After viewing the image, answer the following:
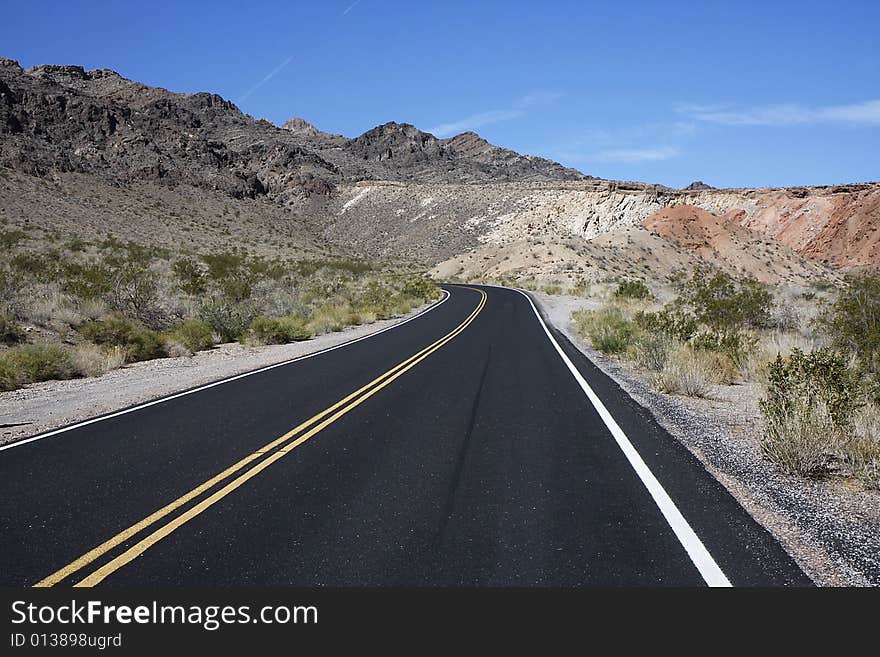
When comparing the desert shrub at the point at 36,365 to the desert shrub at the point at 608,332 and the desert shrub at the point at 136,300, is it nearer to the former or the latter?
the desert shrub at the point at 136,300

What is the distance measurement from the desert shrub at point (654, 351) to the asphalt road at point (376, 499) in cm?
339

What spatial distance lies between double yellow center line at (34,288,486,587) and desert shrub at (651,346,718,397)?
17.0ft

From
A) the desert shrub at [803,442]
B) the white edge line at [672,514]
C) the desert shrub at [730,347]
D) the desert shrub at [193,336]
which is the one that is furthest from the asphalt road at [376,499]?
the desert shrub at [193,336]

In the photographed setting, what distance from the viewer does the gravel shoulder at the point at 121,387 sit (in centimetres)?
972

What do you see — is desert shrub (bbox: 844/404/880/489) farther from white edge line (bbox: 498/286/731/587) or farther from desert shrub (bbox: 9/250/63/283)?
desert shrub (bbox: 9/250/63/283)

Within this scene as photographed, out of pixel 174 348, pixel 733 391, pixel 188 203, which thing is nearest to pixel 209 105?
pixel 188 203

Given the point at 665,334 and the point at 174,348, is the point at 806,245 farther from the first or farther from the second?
the point at 174,348

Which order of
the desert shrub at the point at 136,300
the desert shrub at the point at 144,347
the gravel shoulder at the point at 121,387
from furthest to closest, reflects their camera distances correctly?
→ the desert shrub at the point at 136,300 < the desert shrub at the point at 144,347 < the gravel shoulder at the point at 121,387

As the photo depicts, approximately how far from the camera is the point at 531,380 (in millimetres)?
12562

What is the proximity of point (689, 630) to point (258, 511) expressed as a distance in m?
3.52

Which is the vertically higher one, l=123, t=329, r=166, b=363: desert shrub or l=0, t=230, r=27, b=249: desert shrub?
l=0, t=230, r=27, b=249: desert shrub

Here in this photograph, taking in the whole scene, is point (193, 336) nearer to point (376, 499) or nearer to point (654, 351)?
point (654, 351)

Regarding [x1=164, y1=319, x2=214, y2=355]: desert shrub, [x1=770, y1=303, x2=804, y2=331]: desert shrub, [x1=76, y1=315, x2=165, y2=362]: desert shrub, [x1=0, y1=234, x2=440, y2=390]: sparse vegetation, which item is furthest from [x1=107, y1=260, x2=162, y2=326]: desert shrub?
[x1=770, y1=303, x2=804, y2=331]: desert shrub

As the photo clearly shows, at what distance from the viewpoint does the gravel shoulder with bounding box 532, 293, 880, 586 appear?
4496 millimetres
